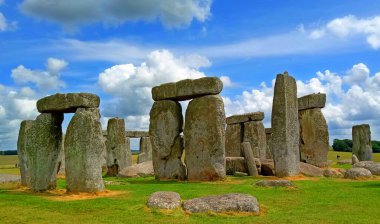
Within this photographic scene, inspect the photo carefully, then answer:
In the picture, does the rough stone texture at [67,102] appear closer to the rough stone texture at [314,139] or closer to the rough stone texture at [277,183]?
the rough stone texture at [277,183]

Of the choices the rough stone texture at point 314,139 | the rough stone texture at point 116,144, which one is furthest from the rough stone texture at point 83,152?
the rough stone texture at point 314,139

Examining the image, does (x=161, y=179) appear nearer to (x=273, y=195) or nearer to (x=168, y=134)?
(x=168, y=134)

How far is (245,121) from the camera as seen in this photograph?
31.2 meters

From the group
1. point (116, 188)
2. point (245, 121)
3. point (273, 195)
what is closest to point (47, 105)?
point (116, 188)

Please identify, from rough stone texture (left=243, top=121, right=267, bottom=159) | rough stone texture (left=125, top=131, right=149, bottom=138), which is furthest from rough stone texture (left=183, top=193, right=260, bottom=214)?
rough stone texture (left=125, top=131, right=149, bottom=138)

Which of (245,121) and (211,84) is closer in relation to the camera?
(211,84)

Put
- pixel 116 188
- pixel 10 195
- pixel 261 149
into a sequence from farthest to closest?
pixel 261 149, pixel 116 188, pixel 10 195

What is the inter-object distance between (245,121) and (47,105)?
1777cm

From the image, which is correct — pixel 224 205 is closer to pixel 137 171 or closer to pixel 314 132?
pixel 137 171

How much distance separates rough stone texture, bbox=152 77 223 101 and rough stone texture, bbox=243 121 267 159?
33.1 ft

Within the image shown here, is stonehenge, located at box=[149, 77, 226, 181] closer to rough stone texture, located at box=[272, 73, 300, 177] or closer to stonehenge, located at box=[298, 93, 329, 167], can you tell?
rough stone texture, located at box=[272, 73, 300, 177]

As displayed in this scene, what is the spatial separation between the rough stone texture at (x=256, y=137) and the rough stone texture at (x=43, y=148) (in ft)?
53.8

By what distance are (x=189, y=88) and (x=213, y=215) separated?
413 inches

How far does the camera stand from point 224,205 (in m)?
11.2
